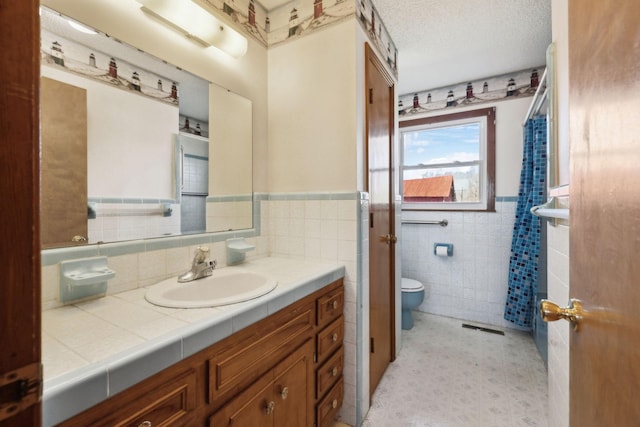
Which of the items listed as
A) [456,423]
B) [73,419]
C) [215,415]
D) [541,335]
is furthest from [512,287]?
[73,419]

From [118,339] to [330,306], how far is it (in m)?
0.91

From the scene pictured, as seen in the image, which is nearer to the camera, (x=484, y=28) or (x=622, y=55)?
(x=622, y=55)

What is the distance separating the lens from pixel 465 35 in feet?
6.61

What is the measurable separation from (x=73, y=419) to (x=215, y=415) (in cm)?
37

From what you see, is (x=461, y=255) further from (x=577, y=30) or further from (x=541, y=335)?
(x=577, y=30)

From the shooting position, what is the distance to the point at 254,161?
1.70m

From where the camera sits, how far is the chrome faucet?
3.98 ft

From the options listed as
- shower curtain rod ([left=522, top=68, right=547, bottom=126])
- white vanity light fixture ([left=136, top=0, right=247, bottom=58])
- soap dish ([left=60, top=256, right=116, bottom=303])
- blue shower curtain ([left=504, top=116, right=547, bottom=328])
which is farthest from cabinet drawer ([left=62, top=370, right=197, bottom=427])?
blue shower curtain ([left=504, top=116, right=547, bottom=328])

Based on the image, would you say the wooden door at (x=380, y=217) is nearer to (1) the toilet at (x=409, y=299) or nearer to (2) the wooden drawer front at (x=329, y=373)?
(2) the wooden drawer front at (x=329, y=373)

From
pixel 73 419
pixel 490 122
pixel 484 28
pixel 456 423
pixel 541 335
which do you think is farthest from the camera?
pixel 490 122

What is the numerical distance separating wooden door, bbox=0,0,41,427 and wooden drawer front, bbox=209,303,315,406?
511mm

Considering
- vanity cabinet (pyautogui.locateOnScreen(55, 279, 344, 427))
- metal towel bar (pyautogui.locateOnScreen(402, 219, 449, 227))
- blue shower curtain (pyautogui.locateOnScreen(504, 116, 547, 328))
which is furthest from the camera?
metal towel bar (pyautogui.locateOnScreen(402, 219, 449, 227))

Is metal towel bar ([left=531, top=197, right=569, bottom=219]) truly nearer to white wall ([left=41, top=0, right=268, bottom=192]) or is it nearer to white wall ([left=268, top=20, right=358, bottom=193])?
white wall ([left=268, top=20, right=358, bottom=193])

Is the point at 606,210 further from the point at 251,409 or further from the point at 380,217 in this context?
the point at 380,217
